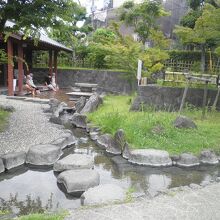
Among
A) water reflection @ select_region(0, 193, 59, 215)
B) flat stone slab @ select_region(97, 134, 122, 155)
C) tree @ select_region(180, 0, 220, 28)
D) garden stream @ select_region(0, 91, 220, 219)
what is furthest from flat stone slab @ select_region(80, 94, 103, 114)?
tree @ select_region(180, 0, 220, 28)

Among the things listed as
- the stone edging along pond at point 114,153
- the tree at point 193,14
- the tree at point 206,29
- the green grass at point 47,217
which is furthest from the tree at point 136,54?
the green grass at point 47,217

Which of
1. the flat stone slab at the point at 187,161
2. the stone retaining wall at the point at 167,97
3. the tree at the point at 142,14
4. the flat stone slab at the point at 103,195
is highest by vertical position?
the tree at the point at 142,14

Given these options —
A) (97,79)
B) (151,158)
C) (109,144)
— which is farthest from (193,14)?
(151,158)

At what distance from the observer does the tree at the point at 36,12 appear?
756cm

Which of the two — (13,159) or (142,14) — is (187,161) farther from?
(142,14)

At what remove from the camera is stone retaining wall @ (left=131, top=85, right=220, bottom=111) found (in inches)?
495

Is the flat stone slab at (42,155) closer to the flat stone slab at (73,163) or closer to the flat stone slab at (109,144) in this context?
the flat stone slab at (73,163)

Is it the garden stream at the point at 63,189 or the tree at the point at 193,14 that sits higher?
the tree at the point at 193,14

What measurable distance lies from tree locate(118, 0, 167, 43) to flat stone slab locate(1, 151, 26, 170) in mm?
16465

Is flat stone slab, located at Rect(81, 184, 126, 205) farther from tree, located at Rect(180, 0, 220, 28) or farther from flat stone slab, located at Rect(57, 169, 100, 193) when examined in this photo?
tree, located at Rect(180, 0, 220, 28)

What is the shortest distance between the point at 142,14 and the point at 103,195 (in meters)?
19.2

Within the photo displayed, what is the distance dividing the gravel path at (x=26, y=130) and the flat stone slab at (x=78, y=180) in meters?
2.01

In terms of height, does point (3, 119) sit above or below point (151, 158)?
above

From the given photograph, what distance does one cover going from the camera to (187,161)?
7.91 metres
